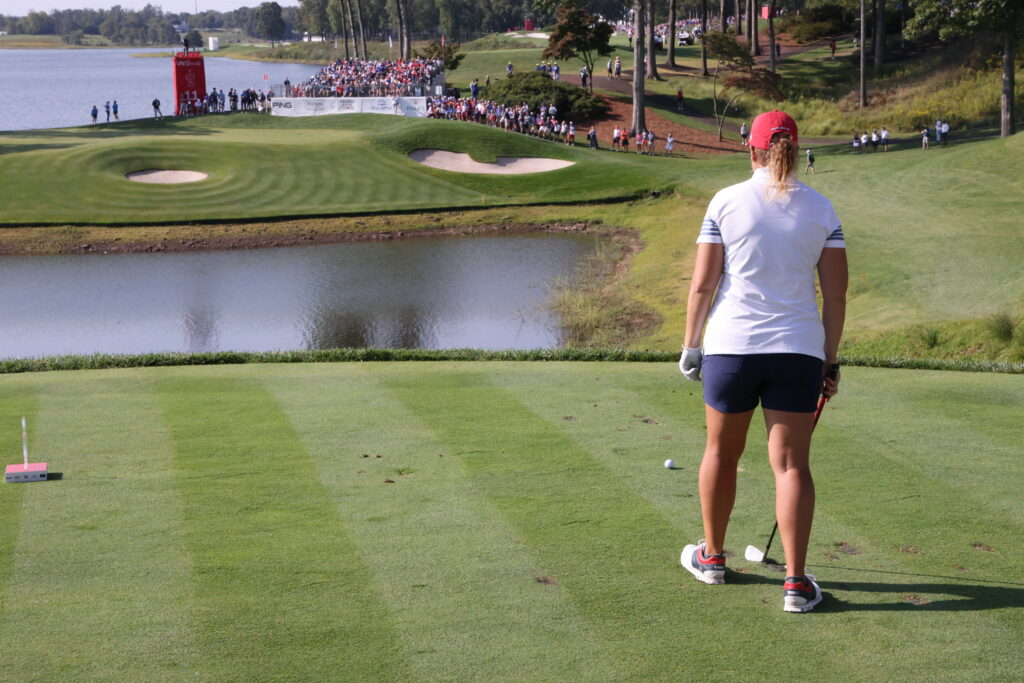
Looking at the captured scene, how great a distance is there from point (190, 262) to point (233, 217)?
6.12 metres

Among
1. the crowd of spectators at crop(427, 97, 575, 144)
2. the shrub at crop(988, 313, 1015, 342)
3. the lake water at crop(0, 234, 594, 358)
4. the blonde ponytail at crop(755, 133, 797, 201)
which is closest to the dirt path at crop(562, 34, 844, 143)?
the crowd of spectators at crop(427, 97, 575, 144)

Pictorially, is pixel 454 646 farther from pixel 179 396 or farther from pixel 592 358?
pixel 592 358

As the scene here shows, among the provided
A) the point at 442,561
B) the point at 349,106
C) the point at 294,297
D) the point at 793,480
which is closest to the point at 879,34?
the point at 349,106

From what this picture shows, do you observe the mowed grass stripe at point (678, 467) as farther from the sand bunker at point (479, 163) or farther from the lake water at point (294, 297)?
the sand bunker at point (479, 163)

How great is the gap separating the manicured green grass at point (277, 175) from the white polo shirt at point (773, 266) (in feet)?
120

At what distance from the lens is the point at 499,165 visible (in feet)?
160

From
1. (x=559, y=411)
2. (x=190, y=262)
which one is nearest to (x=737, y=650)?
(x=559, y=411)

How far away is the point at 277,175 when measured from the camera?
45.5m

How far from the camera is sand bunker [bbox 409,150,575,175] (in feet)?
158

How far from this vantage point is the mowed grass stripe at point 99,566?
496 cm

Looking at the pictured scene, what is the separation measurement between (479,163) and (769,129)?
44162 mm

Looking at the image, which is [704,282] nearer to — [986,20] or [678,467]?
[678,467]

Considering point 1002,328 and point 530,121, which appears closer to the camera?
point 1002,328

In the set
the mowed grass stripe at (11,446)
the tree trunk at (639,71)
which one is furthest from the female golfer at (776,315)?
the tree trunk at (639,71)
